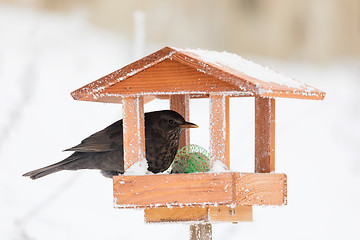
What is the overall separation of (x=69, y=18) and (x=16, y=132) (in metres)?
1.28

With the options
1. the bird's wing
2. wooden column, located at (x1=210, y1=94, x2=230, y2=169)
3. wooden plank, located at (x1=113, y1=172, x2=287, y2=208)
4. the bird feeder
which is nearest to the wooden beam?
the bird feeder

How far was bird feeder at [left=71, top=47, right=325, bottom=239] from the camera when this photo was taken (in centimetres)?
303

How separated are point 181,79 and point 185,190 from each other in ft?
1.85

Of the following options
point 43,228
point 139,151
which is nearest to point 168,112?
point 139,151

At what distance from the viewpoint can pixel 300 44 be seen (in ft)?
20.7

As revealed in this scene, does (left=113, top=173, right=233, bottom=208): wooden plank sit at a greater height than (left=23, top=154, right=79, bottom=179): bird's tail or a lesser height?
lesser

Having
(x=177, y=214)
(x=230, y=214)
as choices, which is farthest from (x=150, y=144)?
(x=230, y=214)

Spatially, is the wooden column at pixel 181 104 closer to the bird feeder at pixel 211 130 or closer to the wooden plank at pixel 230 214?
the bird feeder at pixel 211 130

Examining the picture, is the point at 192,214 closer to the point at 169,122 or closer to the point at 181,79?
the point at 169,122

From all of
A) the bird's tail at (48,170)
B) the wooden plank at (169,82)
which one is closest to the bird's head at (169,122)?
the wooden plank at (169,82)

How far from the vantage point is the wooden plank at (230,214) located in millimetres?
3191

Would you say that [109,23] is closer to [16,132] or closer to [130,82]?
[16,132]

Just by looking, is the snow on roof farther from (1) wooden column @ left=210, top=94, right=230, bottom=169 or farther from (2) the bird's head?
(2) the bird's head

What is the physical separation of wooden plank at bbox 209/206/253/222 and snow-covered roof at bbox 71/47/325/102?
0.63 m
